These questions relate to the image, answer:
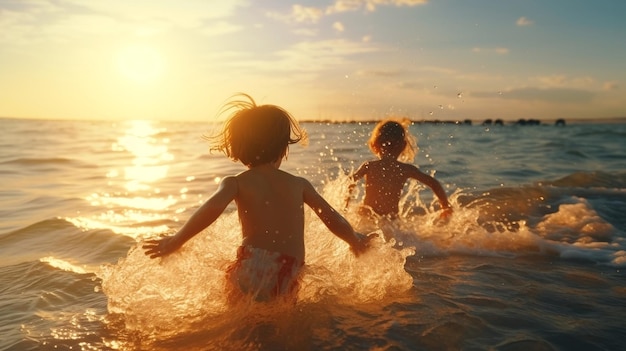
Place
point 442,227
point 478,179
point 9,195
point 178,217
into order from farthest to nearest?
point 478,179 → point 9,195 → point 178,217 → point 442,227

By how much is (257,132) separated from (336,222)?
0.82 meters

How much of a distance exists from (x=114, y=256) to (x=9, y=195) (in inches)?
186

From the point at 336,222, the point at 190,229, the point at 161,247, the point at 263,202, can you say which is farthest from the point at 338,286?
the point at 161,247

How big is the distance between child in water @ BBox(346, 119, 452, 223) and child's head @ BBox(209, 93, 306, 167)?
2.95 meters

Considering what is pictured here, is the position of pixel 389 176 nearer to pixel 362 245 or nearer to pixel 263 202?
pixel 362 245

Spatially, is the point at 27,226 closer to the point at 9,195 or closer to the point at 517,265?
the point at 9,195

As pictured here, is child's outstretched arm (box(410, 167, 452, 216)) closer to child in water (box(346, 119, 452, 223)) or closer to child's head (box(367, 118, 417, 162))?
child in water (box(346, 119, 452, 223))

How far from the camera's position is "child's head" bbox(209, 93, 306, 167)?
3.41 m

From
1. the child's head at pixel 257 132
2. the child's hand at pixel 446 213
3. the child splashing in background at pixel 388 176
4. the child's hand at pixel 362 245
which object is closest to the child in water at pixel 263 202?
the child's head at pixel 257 132

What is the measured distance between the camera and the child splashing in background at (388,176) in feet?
20.6

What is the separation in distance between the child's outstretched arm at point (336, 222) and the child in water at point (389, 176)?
2581 mm

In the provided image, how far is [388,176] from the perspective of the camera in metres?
6.30

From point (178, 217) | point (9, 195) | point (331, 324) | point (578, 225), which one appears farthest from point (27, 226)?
point (578, 225)

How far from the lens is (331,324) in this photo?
3340mm
